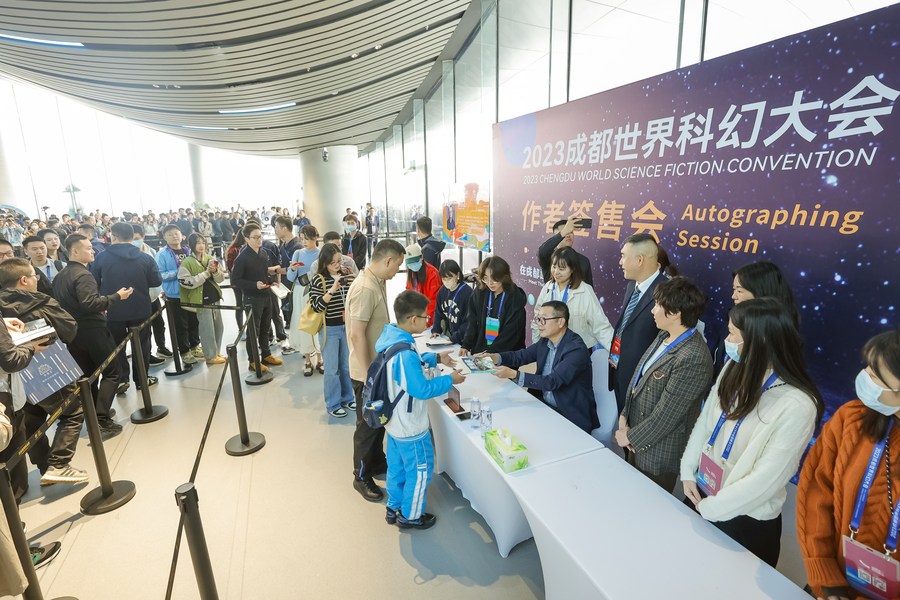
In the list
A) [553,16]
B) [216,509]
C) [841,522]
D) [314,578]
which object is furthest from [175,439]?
[553,16]

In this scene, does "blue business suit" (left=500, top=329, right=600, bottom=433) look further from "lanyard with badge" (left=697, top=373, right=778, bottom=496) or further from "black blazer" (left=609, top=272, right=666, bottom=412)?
"lanyard with badge" (left=697, top=373, right=778, bottom=496)

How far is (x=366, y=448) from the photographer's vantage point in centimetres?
284

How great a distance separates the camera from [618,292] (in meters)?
3.80

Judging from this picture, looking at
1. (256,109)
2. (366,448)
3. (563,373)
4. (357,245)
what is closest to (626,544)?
(563,373)

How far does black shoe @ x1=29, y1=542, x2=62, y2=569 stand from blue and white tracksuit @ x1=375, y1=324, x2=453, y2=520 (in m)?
1.90

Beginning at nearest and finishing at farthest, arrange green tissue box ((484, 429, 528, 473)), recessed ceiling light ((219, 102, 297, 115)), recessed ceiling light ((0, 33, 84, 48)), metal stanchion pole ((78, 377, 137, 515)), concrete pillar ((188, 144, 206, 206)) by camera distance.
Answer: green tissue box ((484, 429, 528, 473)), metal stanchion pole ((78, 377, 137, 515)), recessed ceiling light ((0, 33, 84, 48)), recessed ceiling light ((219, 102, 297, 115)), concrete pillar ((188, 144, 206, 206))

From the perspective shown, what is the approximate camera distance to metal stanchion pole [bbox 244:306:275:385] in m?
4.41

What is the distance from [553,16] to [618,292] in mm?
3196

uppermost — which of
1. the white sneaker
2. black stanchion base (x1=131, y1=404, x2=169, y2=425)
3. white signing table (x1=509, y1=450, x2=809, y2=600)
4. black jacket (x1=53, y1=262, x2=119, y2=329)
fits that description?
black jacket (x1=53, y1=262, x2=119, y2=329)

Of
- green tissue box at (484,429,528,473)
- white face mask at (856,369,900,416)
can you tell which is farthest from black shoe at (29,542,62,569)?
white face mask at (856,369,900,416)

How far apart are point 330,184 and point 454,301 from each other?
14.2m

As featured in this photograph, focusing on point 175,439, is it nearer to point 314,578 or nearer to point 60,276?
point 60,276

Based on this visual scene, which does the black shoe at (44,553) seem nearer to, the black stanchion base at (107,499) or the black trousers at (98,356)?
the black stanchion base at (107,499)

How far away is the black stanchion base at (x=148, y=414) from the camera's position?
153 inches
